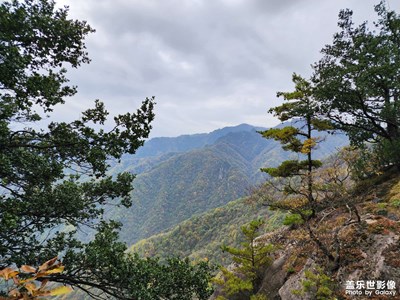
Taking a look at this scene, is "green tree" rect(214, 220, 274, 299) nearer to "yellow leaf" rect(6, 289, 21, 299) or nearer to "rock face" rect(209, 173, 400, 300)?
"rock face" rect(209, 173, 400, 300)

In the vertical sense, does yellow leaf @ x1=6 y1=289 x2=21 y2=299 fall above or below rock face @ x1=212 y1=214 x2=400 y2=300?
above

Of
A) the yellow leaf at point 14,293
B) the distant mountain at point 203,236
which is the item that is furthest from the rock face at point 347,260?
the distant mountain at point 203,236

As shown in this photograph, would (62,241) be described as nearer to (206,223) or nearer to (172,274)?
(172,274)

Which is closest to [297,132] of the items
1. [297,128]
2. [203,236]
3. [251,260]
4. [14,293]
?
[297,128]

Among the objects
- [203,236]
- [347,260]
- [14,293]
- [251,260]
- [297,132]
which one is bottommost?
[203,236]

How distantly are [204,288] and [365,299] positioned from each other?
5.44m

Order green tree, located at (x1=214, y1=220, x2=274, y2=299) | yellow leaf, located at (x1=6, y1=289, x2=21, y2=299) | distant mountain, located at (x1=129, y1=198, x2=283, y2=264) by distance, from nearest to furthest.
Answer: yellow leaf, located at (x1=6, y1=289, x2=21, y2=299) → green tree, located at (x1=214, y1=220, x2=274, y2=299) → distant mountain, located at (x1=129, y1=198, x2=283, y2=264)

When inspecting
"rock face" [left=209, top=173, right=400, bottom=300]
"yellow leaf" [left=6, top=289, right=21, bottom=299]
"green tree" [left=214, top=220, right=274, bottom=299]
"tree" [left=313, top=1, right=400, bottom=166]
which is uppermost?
"tree" [left=313, top=1, right=400, bottom=166]

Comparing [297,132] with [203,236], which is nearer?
[297,132]

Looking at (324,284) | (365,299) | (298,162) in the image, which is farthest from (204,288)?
(298,162)

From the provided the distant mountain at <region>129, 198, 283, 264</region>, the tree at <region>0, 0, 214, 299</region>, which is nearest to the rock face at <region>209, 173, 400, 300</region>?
the tree at <region>0, 0, 214, 299</region>

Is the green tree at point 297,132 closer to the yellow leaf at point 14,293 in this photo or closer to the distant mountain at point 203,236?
the yellow leaf at point 14,293

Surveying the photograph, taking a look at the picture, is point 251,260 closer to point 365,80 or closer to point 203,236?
point 365,80

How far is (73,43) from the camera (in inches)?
326
